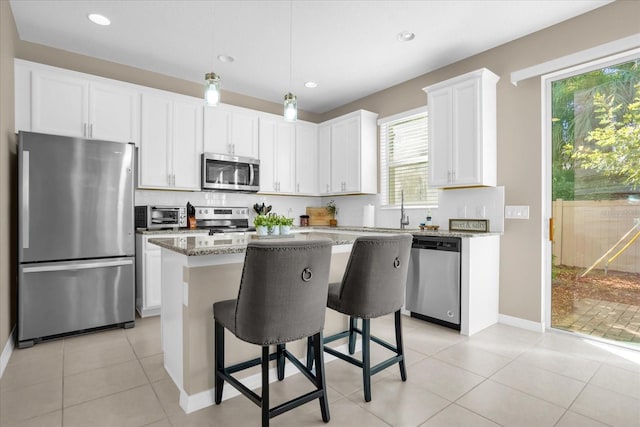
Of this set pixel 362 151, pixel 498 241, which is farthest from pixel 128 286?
pixel 498 241

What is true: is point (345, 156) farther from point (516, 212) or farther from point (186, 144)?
point (516, 212)

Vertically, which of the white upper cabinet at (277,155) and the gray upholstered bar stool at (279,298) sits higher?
the white upper cabinet at (277,155)

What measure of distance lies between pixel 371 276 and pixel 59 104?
350cm

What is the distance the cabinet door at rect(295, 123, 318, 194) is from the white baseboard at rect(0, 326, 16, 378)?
3519 mm

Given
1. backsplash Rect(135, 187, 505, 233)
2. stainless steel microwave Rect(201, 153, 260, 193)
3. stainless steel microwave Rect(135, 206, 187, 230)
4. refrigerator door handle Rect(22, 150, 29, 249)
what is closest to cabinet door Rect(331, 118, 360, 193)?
backsplash Rect(135, 187, 505, 233)

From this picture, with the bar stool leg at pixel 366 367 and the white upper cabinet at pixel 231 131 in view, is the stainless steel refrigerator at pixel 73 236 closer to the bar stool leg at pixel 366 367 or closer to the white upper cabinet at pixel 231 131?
the white upper cabinet at pixel 231 131

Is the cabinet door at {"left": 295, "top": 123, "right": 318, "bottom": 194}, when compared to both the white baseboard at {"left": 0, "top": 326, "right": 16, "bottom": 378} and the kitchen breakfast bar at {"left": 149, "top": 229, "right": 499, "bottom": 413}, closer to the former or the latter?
the kitchen breakfast bar at {"left": 149, "top": 229, "right": 499, "bottom": 413}

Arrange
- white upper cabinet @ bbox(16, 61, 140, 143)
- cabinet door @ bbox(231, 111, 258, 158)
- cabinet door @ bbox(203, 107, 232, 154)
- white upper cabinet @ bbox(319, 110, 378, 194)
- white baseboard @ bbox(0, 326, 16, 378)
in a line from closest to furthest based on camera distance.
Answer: white baseboard @ bbox(0, 326, 16, 378)
white upper cabinet @ bbox(16, 61, 140, 143)
cabinet door @ bbox(203, 107, 232, 154)
cabinet door @ bbox(231, 111, 258, 158)
white upper cabinet @ bbox(319, 110, 378, 194)

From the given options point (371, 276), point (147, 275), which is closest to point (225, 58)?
point (147, 275)

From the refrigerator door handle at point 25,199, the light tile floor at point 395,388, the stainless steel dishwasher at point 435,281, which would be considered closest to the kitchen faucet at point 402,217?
the stainless steel dishwasher at point 435,281

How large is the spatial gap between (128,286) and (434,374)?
2.84m

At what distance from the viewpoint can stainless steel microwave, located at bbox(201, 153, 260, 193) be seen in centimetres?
427

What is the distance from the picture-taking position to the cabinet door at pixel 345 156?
4785 mm

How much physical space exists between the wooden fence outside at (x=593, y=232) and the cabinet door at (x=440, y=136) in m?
1.07
